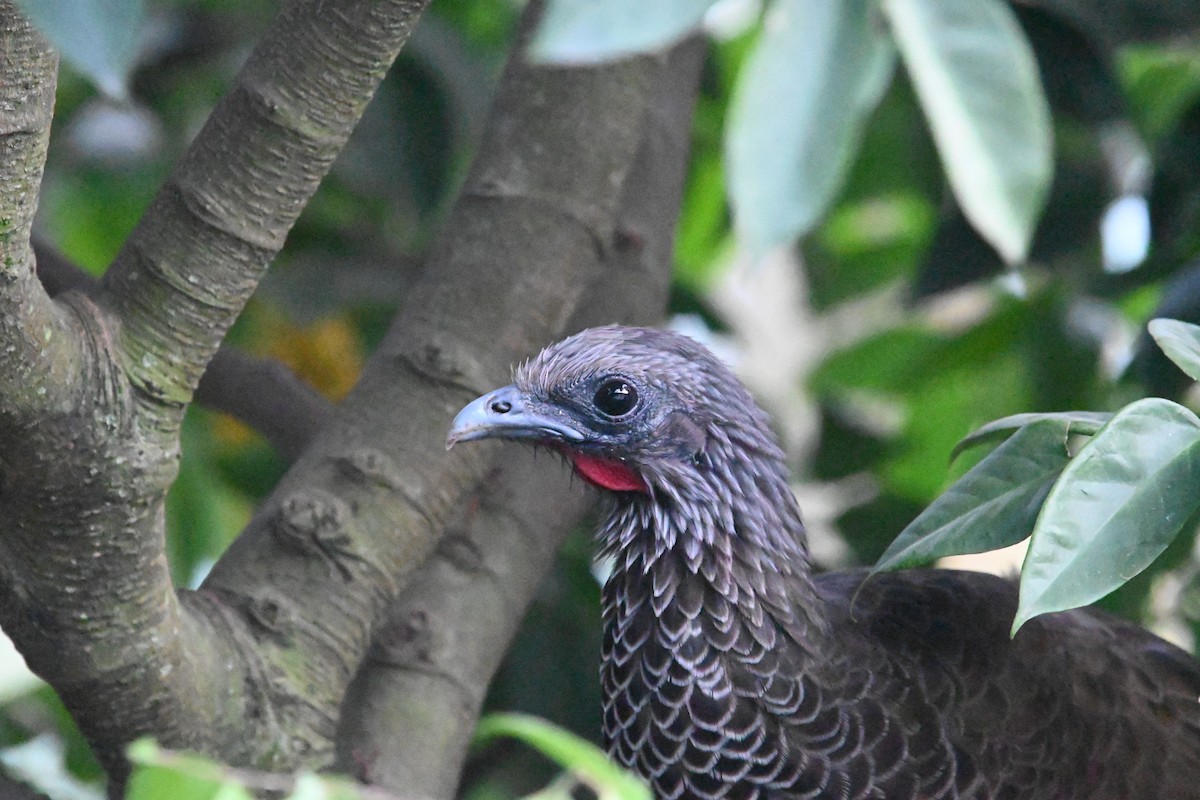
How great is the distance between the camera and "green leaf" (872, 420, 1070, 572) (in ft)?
4.93

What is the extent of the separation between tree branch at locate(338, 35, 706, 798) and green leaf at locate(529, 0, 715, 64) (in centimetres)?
145

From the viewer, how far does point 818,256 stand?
3.54 metres

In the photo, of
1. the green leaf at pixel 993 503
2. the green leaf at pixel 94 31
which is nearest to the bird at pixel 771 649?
the green leaf at pixel 993 503

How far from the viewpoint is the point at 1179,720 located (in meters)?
2.25

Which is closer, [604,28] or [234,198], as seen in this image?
[604,28]

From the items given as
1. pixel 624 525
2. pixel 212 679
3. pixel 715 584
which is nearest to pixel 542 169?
pixel 624 525

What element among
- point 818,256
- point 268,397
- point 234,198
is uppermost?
point 234,198

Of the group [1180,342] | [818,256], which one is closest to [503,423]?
[1180,342]

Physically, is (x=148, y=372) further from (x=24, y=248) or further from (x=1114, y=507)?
(x=1114, y=507)

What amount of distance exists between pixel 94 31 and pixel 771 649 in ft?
4.55

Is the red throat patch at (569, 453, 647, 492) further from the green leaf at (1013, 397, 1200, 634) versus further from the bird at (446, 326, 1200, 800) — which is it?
A: the green leaf at (1013, 397, 1200, 634)

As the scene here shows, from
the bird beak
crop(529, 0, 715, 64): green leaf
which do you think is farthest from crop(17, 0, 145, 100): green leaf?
the bird beak

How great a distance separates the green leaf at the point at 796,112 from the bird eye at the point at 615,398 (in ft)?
4.12

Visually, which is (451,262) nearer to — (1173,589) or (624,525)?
(624,525)
